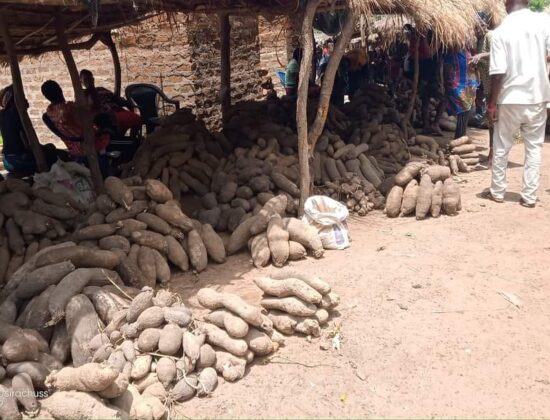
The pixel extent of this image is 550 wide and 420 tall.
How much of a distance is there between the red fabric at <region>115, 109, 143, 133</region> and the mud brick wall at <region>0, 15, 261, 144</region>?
99.5 inches

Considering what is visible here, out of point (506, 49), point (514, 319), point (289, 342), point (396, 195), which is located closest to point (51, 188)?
point (289, 342)

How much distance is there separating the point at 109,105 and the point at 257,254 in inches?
168

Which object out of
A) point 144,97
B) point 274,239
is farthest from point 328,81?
point 144,97

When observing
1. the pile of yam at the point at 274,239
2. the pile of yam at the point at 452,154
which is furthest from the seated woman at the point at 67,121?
the pile of yam at the point at 452,154

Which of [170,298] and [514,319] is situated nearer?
[170,298]

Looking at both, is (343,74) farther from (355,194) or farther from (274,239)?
(274,239)

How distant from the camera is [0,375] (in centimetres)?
288

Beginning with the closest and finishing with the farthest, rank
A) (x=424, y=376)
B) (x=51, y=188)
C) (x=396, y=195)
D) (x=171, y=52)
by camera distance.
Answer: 1. (x=424, y=376)
2. (x=51, y=188)
3. (x=396, y=195)
4. (x=171, y=52)

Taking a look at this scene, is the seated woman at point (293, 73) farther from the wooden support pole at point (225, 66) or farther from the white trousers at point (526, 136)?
the white trousers at point (526, 136)

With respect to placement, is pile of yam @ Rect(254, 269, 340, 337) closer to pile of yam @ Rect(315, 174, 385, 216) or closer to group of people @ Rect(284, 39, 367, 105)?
pile of yam @ Rect(315, 174, 385, 216)

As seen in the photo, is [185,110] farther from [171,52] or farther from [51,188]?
[171,52]

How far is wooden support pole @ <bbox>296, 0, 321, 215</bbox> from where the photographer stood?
18.1 ft

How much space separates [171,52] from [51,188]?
5335mm

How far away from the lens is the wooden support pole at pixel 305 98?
A: 5.52 m
